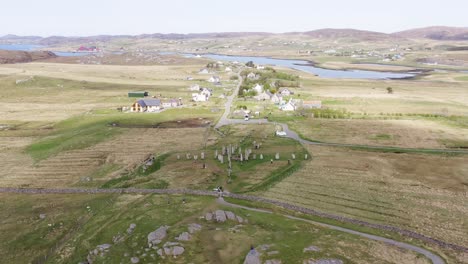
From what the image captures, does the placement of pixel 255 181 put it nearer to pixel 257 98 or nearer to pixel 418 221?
pixel 418 221

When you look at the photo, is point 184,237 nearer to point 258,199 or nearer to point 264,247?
point 264,247

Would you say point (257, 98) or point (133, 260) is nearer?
point (133, 260)

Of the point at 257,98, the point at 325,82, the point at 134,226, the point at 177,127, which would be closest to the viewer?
the point at 134,226

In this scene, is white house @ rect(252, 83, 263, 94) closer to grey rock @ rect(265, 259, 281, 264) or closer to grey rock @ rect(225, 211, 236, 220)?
grey rock @ rect(225, 211, 236, 220)

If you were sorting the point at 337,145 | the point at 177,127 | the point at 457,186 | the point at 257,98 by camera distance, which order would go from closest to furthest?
the point at 457,186 → the point at 337,145 → the point at 177,127 → the point at 257,98

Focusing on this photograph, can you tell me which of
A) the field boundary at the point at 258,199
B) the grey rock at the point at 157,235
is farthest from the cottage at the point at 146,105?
the grey rock at the point at 157,235

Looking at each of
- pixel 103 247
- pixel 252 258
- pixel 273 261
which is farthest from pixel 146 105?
pixel 273 261

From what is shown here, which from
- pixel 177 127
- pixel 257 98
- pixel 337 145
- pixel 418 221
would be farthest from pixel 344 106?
pixel 418 221
